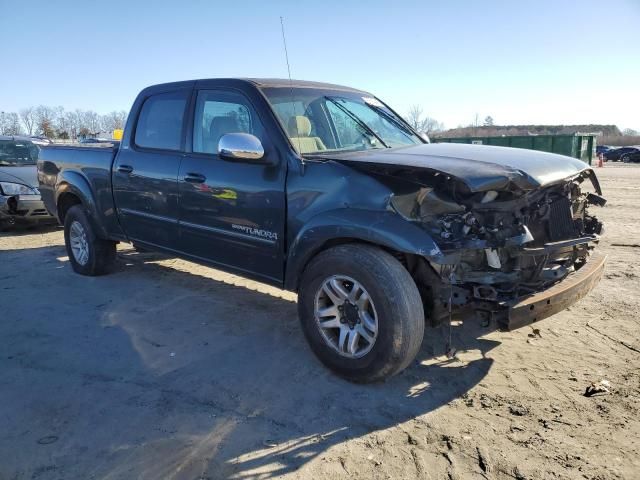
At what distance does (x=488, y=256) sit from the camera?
332cm

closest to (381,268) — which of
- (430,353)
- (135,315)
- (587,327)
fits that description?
(430,353)

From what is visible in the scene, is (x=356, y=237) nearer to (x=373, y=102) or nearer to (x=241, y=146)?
(x=241, y=146)

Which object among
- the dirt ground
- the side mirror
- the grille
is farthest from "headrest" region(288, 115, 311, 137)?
the grille

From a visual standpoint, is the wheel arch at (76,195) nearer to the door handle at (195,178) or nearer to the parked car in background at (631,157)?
the door handle at (195,178)

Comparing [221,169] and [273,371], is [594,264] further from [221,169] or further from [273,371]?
[221,169]

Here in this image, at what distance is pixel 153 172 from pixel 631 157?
44729mm

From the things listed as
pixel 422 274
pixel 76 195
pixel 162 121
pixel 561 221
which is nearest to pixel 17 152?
pixel 76 195

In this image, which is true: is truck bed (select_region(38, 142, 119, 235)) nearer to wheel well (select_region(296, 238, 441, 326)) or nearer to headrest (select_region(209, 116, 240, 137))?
headrest (select_region(209, 116, 240, 137))

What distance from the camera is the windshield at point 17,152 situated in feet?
31.9

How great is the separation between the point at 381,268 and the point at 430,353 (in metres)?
1.09

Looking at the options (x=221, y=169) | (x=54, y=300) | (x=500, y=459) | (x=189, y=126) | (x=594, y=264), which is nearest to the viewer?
(x=500, y=459)

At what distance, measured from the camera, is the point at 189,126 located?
4609 mm

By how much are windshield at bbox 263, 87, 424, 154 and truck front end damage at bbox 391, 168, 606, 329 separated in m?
1.06

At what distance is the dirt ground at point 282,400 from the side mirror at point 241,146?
147 centimetres
